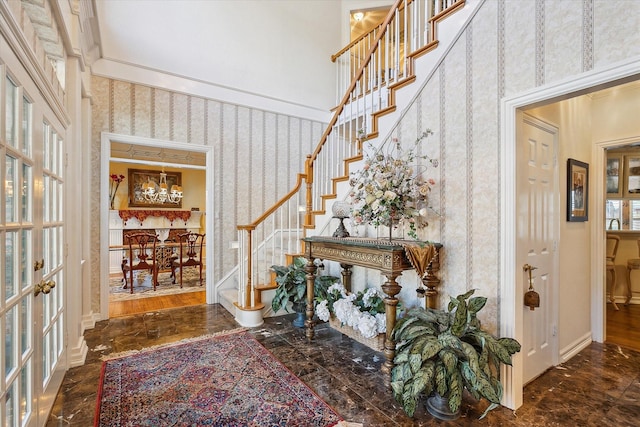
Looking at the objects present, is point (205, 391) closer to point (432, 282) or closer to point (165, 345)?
point (165, 345)

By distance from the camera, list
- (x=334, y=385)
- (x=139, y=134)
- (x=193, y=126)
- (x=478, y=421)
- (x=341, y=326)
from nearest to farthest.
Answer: (x=478, y=421)
(x=334, y=385)
(x=341, y=326)
(x=139, y=134)
(x=193, y=126)

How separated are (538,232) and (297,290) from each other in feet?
7.45

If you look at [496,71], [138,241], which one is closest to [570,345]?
[496,71]

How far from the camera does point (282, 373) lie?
2.30m

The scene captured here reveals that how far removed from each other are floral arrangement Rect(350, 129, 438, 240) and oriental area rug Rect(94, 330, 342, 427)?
1.39 metres

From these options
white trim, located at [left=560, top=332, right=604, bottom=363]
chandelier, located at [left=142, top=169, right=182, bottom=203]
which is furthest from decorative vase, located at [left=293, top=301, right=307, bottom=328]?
chandelier, located at [left=142, top=169, right=182, bottom=203]

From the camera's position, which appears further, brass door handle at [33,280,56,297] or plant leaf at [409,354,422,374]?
plant leaf at [409,354,422,374]

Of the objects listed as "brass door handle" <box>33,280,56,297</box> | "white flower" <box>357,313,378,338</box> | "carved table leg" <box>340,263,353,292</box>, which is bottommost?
"white flower" <box>357,313,378,338</box>

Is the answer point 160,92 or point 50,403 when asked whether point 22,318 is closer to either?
point 50,403

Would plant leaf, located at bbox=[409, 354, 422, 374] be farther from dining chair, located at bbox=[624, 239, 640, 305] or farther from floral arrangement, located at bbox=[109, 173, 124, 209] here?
floral arrangement, located at bbox=[109, 173, 124, 209]

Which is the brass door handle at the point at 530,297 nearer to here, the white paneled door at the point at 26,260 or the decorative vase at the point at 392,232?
the decorative vase at the point at 392,232

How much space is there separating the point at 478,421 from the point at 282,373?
53.0 inches

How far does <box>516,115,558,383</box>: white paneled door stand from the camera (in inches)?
79.3

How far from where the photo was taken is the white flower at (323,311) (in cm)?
299
